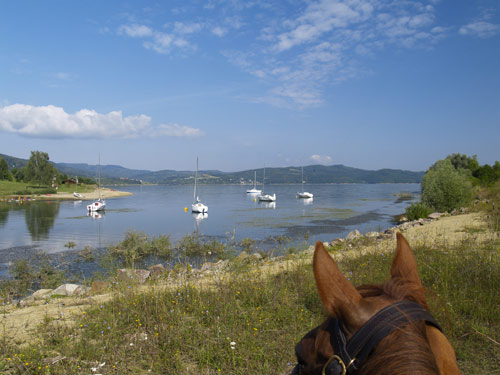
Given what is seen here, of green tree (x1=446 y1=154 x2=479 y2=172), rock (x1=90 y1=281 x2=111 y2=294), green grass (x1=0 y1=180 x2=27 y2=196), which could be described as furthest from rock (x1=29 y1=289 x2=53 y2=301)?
green grass (x1=0 y1=180 x2=27 y2=196)

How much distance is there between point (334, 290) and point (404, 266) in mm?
356

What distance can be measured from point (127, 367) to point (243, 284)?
105 inches

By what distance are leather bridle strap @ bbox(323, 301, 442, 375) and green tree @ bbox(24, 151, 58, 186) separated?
339 ft

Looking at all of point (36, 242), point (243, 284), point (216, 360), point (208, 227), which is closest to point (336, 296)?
point (216, 360)

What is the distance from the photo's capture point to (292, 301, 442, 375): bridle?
89cm

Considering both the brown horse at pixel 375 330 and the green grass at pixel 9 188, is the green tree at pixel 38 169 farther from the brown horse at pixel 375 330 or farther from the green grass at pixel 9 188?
the brown horse at pixel 375 330

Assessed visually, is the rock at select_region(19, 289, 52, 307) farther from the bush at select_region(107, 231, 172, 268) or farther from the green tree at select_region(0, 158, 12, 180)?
the green tree at select_region(0, 158, 12, 180)

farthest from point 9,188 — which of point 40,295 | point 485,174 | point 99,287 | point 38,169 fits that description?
point 485,174

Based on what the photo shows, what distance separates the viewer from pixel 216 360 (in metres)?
3.72

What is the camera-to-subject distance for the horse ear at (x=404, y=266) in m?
1.14

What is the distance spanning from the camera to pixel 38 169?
86625 mm

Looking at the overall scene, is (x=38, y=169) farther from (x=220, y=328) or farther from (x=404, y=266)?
(x=404, y=266)

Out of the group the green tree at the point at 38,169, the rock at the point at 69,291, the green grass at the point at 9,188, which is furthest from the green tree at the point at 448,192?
the green tree at the point at 38,169

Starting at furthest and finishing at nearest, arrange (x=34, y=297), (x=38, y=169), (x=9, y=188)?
(x=38, y=169) → (x=9, y=188) → (x=34, y=297)
